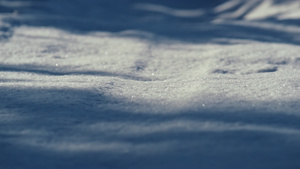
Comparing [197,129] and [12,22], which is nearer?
[197,129]

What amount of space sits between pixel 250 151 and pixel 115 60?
0.98m

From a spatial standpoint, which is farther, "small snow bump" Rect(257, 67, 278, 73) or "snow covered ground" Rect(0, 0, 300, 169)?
"small snow bump" Rect(257, 67, 278, 73)

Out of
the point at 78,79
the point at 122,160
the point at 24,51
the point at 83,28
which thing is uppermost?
the point at 83,28

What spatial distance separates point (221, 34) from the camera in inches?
85.2

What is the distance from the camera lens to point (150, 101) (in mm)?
972

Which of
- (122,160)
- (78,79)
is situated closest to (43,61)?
(78,79)

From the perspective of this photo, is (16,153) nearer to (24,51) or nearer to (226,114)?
(226,114)

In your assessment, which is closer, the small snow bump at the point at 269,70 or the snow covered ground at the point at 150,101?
the snow covered ground at the point at 150,101

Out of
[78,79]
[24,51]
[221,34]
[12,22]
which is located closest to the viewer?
[78,79]

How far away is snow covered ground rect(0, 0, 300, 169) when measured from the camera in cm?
71

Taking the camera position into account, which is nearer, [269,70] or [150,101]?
[150,101]

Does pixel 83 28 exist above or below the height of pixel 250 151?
above

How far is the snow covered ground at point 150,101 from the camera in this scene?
2.32 feet

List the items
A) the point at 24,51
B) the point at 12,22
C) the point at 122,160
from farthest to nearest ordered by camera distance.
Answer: the point at 12,22, the point at 24,51, the point at 122,160
